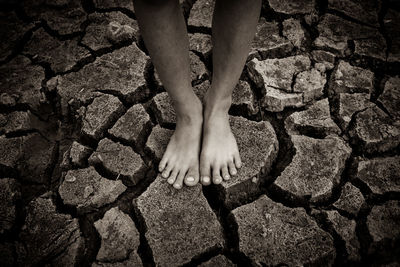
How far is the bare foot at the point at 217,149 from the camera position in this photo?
117 cm

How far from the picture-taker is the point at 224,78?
1.11 metres

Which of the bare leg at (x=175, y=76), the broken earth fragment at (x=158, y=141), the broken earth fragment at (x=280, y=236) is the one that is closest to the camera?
the bare leg at (x=175, y=76)

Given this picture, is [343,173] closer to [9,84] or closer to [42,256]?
[42,256]

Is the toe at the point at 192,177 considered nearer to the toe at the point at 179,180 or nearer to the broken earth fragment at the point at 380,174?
the toe at the point at 179,180

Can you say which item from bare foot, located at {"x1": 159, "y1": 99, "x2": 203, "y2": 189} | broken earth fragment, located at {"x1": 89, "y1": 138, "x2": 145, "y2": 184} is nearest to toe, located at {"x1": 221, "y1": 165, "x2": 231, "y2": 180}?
bare foot, located at {"x1": 159, "y1": 99, "x2": 203, "y2": 189}


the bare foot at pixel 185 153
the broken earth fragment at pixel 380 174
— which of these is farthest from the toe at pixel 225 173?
the broken earth fragment at pixel 380 174

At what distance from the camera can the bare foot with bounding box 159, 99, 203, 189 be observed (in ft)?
3.84

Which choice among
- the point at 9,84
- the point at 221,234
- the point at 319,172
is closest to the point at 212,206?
the point at 221,234

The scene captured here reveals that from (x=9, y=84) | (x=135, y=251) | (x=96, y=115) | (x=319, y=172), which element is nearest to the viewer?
(x=135, y=251)

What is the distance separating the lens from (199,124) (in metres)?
1.21

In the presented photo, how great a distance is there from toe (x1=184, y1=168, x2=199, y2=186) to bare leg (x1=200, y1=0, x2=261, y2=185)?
0.02m

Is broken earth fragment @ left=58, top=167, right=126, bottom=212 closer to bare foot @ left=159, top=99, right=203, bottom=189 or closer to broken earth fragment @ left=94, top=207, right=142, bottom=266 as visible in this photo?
broken earth fragment @ left=94, top=207, right=142, bottom=266

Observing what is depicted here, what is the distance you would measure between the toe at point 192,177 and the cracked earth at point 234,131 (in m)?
0.03

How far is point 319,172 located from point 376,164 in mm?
236
